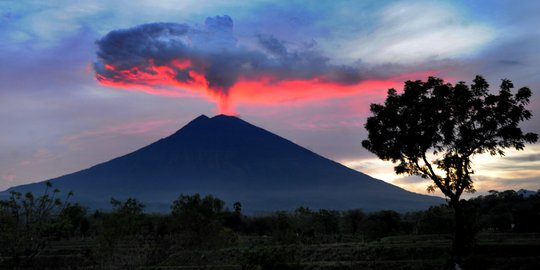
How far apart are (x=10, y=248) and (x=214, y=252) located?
86.9ft

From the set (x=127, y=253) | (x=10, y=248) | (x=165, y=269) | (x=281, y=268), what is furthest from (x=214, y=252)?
(x=10, y=248)

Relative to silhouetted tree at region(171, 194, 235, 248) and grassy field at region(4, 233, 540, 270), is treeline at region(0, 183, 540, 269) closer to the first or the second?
silhouetted tree at region(171, 194, 235, 248)

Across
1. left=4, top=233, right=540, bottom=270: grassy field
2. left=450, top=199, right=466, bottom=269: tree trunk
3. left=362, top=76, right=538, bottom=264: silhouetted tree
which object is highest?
left=362, top=76, right=538, bottom=264: silhouetted tree

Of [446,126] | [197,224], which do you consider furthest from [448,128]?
[197,224]

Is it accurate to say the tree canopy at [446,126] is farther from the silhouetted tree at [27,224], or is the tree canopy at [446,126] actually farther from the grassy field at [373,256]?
the silhouetted tree at [27,224]

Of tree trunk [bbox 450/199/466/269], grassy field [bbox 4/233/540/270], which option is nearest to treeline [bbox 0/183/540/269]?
tree trunk [bbox 450/199/466/269]

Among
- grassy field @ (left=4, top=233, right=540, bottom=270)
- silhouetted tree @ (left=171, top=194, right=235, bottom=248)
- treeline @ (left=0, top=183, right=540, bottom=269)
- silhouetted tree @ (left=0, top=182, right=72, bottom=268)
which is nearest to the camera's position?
silhouetted tree @ (left=0, top=182, right=72, bottom=268)

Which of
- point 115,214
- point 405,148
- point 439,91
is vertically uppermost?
point 439,91

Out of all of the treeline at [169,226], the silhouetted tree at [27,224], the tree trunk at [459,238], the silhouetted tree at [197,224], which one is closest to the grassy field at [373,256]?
the tree trunk at [459,238]

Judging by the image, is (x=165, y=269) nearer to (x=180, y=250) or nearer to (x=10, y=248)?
(x=180, y=250)

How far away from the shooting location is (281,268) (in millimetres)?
37562

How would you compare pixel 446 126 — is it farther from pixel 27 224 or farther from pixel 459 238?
pixel 27 224

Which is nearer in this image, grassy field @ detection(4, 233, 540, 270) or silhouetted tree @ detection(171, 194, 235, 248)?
grassy field @ detection(4, 233, 540, 270)

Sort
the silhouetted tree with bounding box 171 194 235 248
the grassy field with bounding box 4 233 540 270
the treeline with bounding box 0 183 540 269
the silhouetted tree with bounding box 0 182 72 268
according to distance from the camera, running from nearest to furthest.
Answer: the silhouetted tree with bounding box 0 182 72 268 → the treeline with bounding box 0 183 540 269 → the grassy field with bounding box 4 233 540 270 → the silhouetted tree with bounding box 171 194 235 248
